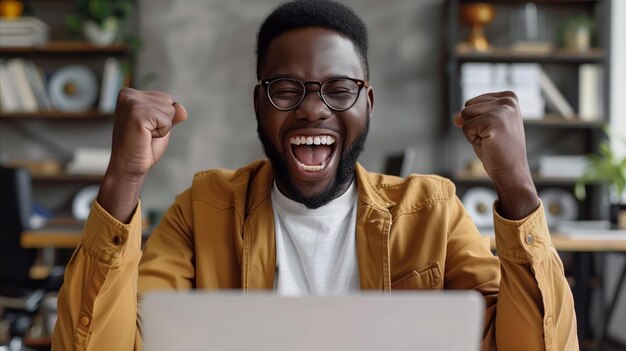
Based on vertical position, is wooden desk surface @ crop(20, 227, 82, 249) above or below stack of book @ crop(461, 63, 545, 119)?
below

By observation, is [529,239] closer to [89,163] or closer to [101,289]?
[101,289]

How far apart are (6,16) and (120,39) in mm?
680

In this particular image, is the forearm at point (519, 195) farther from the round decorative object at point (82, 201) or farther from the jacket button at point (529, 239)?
the round decorative object at point (82, 201)

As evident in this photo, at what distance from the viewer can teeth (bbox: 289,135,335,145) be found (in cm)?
116

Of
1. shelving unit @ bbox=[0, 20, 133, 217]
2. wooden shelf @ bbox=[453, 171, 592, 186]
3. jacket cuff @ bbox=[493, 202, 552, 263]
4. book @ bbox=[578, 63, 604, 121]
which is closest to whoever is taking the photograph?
jacket cuff @ bbox=[493, 202, 552, 263]

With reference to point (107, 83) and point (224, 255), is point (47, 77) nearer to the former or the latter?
point (107, 83)

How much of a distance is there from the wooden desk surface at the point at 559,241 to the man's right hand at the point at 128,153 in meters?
→ 1.79

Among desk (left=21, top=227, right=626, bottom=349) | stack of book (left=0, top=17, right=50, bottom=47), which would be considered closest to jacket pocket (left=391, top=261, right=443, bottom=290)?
desk (left=21, top=227, right=626, bottom=349)

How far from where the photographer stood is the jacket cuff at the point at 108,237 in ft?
3.21

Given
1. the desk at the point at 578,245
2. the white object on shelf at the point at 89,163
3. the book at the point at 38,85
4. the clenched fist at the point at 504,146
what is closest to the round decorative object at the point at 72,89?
the book at the point at 38,85

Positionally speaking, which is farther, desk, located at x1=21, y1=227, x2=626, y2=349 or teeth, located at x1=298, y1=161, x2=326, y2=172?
desk, located at x1=21, y1=227, x2=626, y2=349

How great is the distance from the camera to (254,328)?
58cm

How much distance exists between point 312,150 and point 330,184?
7cm

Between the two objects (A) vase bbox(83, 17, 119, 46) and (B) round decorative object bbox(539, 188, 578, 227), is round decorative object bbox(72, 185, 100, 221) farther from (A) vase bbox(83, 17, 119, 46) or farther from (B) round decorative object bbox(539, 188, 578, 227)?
(B) round decorative object bbox(539, 188, 578, 227)
